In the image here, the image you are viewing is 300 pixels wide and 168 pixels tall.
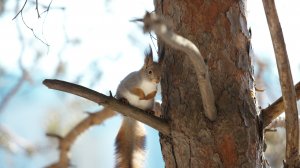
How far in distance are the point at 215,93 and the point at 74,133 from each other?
3.69ft

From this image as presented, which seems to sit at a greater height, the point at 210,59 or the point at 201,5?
the point at 201,5

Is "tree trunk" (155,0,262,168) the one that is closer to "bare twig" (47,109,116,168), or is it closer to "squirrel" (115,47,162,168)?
"squirrel" (115,47,162,168)

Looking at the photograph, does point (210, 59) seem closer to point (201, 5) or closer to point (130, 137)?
point (201, 5)

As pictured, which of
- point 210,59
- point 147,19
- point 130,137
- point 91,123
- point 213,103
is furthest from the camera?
point 91,123

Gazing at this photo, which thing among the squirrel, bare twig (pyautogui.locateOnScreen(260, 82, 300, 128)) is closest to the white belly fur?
the squirrel

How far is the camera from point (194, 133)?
3.52ft

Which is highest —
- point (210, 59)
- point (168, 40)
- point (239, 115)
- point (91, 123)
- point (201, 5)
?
point (91, 123)

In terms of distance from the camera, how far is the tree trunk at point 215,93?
1.06 m

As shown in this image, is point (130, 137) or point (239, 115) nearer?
point (239, 115)

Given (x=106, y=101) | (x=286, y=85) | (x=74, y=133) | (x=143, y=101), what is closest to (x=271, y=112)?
(x=286, y=85)

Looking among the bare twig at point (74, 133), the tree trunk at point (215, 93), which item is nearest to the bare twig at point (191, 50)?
the tree trunk at point (215, 93)

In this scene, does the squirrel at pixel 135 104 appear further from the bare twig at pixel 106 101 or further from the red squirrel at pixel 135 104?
the bare twig at pixel 106 101

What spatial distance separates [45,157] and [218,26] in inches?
66.0

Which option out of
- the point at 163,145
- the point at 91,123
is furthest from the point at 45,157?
the point at 163,145
